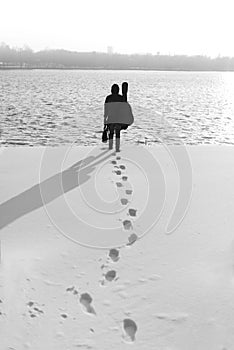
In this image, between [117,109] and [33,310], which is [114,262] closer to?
[33,310]

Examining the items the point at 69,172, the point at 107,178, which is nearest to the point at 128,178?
the point at 107,178

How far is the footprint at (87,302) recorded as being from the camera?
3.02 m

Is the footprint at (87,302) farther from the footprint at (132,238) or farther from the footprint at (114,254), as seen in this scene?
the footprint at (132,238)

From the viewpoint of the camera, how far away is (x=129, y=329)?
2.83m

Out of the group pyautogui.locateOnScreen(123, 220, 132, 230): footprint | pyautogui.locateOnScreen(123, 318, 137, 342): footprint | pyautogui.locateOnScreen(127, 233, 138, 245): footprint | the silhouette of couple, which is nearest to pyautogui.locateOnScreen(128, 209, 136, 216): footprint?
pyautogui.locateOnScreen(123, 220, 132, 230): footprint

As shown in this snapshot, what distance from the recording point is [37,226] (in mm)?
4594

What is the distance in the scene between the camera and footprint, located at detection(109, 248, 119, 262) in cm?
388

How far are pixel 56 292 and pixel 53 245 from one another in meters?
0.90

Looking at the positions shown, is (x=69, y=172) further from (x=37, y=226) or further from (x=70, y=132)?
(x=70, y=132)

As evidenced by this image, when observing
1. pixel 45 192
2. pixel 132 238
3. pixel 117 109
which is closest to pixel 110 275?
pixel 132 238

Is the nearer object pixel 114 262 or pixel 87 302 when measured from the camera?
pixel 87 302

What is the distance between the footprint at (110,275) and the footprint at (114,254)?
256 millimetres

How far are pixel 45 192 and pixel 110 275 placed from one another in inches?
105

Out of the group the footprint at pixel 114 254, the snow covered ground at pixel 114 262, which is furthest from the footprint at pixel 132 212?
the footprint at pixel 114 254
